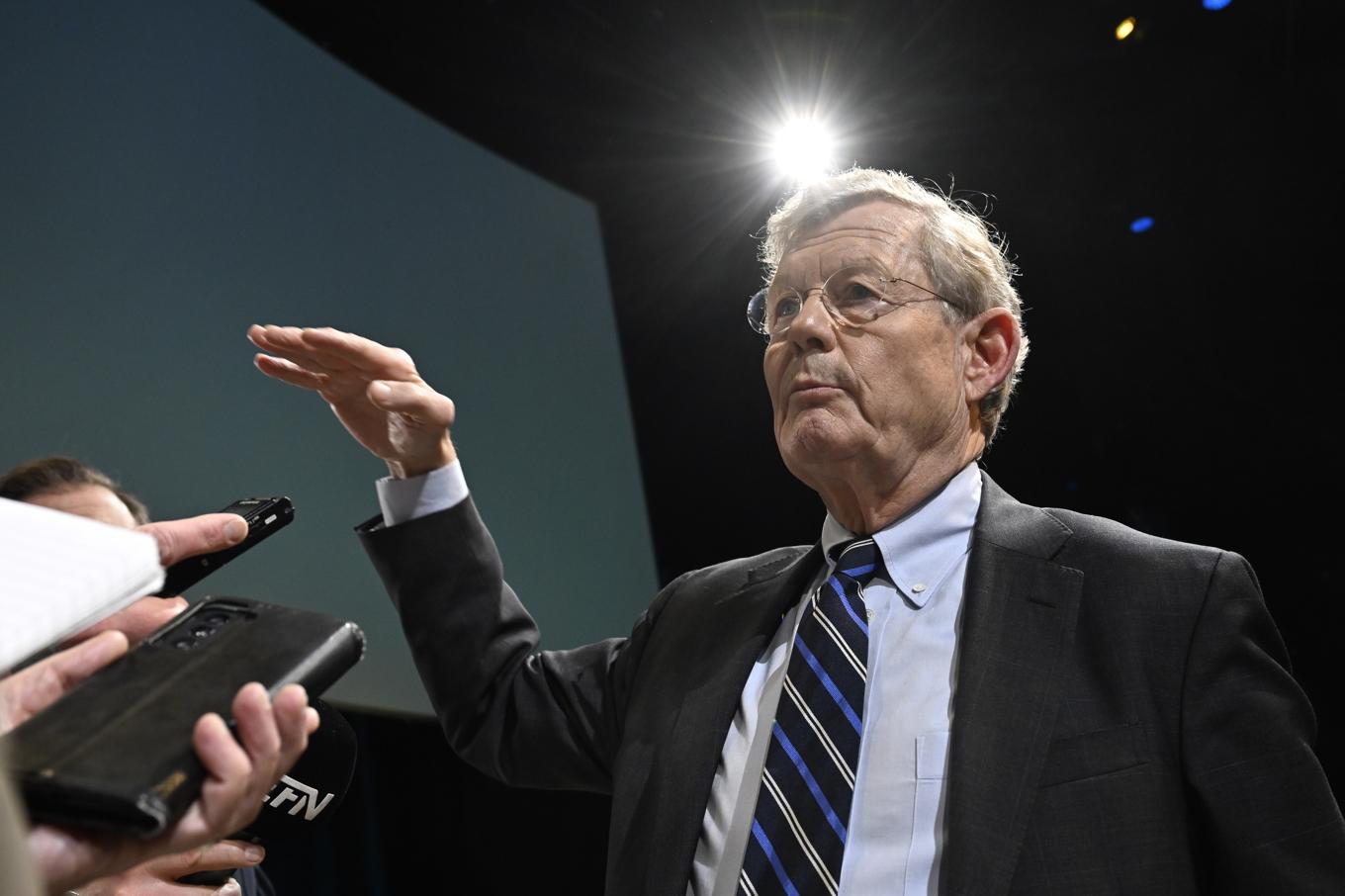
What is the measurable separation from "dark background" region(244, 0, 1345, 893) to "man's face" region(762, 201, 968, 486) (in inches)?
38.3

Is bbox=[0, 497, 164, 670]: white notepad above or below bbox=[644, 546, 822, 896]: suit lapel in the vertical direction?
→ above

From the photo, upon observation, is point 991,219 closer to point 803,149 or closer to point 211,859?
point 803,149

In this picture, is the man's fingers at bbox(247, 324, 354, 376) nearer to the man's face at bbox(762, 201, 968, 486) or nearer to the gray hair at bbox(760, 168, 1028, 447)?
the man's face at bbox(762, 201, 968, 486)

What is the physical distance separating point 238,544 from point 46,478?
1.10 m

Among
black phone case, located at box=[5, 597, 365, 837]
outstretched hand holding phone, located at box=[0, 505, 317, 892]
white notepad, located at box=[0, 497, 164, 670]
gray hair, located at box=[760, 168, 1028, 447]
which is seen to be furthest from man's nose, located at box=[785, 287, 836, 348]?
white notepad, located at box=[0, 497, 164, 670]

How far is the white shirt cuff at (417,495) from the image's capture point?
5.24 feet

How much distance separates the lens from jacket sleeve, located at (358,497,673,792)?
1.60 metres

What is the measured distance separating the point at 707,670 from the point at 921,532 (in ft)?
1.21

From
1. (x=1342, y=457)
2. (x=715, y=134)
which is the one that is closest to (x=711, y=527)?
(x=715, y=134)

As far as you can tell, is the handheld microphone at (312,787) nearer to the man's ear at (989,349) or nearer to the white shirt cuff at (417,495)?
the white shirt cuff at (417,495)

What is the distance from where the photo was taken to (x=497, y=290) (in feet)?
9.23

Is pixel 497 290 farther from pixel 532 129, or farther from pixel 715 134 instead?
pixel 715 134

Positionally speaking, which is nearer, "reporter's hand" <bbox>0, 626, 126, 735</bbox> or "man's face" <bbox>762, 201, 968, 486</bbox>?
"reporter's hand" <bbox>0, 626, 126, 735</bbox>

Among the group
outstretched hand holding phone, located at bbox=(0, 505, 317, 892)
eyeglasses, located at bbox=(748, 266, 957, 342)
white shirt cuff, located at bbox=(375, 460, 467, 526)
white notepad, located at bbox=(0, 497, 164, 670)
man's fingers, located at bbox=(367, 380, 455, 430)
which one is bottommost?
outstretched hand holding phone, located at bbox=(0, 505, 317, 892)
